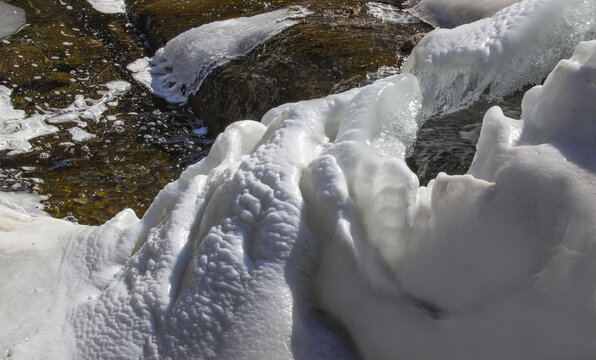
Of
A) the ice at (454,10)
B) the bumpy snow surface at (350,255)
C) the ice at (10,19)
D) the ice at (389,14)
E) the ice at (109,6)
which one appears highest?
the bumpy snow surface at (350,255)

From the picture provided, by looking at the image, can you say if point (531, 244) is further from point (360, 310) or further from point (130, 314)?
point (130, 314)

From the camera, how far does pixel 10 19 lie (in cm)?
596

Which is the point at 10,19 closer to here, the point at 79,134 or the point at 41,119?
the point at 41,119

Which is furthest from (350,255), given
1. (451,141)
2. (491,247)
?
(451,141)

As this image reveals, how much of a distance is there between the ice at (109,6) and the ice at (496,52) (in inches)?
198

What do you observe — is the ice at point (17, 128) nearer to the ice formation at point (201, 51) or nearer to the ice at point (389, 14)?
the ice formation at point (201, 51)

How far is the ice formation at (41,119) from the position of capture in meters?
4.15

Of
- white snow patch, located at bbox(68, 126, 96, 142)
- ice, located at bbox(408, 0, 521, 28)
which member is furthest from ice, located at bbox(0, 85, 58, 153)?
ice, located at bbox(408, 0, 521, 28)

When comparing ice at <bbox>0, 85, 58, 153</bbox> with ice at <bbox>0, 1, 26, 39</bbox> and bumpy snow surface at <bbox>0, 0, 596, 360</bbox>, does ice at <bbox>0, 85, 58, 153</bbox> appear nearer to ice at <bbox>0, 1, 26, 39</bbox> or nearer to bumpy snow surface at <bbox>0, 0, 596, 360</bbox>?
ice at <bbox>0, 1, 26, 39</bbox>

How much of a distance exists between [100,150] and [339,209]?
9.34 feet

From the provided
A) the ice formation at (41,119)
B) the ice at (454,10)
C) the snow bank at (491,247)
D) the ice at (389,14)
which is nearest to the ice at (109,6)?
the ice formation at (41,119)

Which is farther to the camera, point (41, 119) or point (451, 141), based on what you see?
point (41, 119)

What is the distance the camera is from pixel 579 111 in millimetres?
1562

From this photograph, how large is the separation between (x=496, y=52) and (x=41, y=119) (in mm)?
3481
